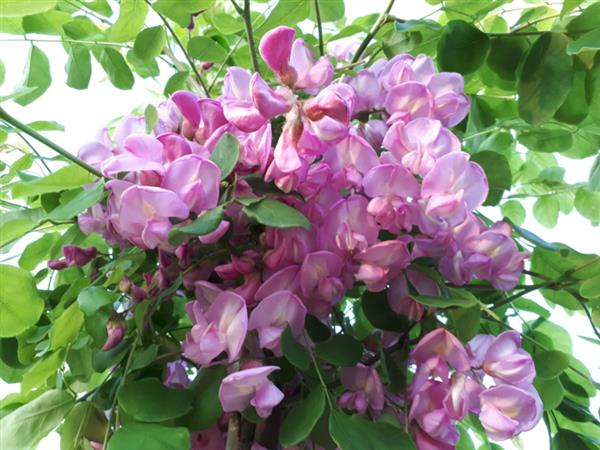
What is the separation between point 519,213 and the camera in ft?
2.79

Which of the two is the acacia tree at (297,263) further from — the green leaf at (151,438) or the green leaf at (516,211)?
the green leaf at (516,211)

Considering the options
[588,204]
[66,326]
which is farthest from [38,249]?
[588,204]

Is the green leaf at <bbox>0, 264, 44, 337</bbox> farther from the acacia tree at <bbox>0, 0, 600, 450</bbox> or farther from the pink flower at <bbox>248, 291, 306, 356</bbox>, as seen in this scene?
the pink flower at <bbox>248, 291, 306, 356</bbox>

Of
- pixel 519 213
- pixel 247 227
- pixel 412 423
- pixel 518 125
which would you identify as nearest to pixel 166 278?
pixel 247 227

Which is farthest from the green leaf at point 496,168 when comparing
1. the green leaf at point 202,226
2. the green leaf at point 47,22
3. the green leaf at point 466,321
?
the green leaf at point 47,22

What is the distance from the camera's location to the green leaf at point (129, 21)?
1.76 ft

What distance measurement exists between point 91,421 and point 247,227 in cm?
17

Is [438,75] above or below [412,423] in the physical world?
above

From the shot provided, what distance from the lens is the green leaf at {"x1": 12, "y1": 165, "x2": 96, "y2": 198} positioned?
1.21 feet

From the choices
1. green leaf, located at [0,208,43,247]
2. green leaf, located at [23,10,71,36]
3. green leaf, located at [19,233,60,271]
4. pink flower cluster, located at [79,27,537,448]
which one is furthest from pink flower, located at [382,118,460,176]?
green leaf, located at [23,10,71,36]

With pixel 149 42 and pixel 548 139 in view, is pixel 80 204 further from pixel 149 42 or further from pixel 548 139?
pixel 548 139

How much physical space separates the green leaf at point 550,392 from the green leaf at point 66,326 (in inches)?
12.5

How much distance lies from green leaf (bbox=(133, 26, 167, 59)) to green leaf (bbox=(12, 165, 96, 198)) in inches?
8.2

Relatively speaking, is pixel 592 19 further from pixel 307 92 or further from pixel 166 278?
pixel 166 278
